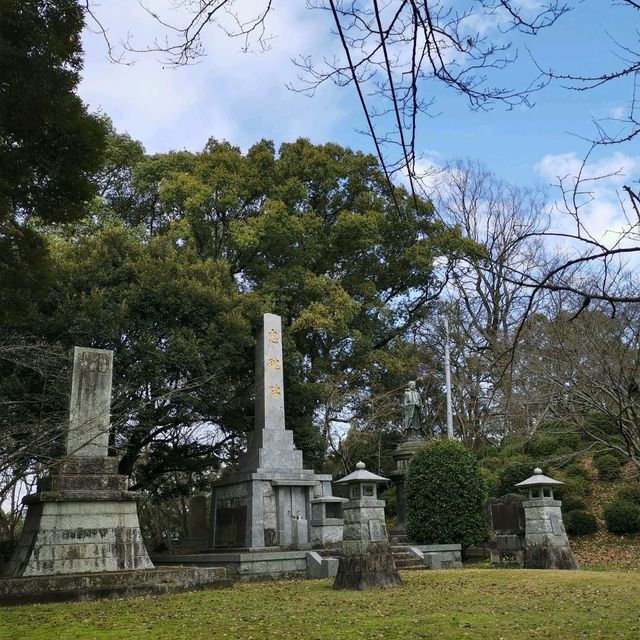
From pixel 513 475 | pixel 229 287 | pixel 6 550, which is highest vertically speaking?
pixel 229 287

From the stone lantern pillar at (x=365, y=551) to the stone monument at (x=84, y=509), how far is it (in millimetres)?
3257

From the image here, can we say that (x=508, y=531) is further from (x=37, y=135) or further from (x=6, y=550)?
(x=37, y=135)

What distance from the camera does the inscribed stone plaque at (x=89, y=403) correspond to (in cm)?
1057

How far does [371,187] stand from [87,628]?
64.1 ft

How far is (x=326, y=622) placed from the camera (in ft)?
20.2

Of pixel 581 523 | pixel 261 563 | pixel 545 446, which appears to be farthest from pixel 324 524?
pixel 545 446

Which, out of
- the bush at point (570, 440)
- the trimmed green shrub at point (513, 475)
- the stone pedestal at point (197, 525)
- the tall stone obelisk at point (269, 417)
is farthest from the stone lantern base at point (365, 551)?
the bush at point (570, 440)

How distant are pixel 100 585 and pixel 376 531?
3.96 meters

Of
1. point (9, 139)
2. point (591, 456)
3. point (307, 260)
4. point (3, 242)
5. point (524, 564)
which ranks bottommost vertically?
point (524, 564)

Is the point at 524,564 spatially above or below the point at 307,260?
below

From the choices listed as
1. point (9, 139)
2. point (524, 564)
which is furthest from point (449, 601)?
point (9, 139)

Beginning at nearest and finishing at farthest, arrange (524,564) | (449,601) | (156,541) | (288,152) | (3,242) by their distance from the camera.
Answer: (449,601)
(3,242)
(524,564)
(156,541)
(288,152)

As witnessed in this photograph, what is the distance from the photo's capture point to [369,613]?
6.69 m

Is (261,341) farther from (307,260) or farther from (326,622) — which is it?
(326,622)
